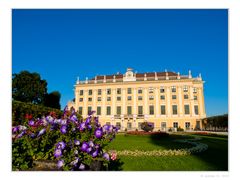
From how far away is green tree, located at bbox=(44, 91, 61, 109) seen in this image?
36.6 m

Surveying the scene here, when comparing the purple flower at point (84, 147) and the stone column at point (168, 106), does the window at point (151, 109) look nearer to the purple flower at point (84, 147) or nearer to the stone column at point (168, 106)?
the stone column at point (168, 106)

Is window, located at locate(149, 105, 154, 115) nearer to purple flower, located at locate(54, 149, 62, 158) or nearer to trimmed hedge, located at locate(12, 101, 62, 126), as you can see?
trimmed hedge, located at locate(12, 101, 62, 126)

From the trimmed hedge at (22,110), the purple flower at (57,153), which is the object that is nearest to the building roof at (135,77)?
the trimmed hedge at (22,110)

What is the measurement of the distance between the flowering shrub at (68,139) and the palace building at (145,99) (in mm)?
30333

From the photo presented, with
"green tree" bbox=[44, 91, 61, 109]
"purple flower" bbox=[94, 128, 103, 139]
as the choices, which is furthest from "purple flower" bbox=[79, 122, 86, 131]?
"green tree" bbox=[44, 91, 61, 109]

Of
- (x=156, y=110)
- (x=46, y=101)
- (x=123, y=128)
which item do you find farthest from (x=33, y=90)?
(x=156, y=110)

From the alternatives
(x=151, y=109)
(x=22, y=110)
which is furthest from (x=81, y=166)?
(x=151, y=109)

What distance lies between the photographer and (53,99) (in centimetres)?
3812

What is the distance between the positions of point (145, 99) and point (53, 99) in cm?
1555

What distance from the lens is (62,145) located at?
8.04ft

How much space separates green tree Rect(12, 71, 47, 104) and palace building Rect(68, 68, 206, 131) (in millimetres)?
5366
